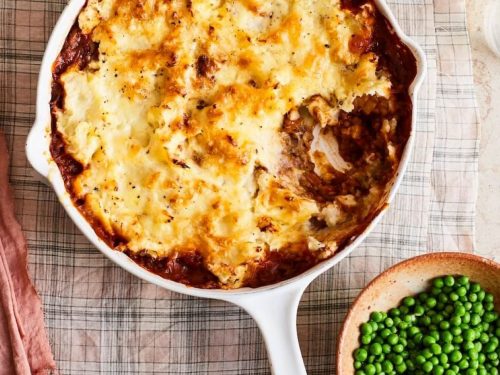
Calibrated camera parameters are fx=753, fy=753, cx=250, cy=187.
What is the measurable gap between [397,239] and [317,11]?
1191 millimetres

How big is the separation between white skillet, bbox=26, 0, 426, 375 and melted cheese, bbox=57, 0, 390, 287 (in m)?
0.07

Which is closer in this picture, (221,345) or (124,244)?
(124,244)

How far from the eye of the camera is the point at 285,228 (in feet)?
10.4

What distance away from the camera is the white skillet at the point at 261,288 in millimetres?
3055

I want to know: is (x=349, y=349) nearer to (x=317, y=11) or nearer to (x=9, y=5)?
(x=317, y=11)

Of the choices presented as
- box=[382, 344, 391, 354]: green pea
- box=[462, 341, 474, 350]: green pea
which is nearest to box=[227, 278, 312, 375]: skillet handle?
box=[382, 344, 391, 354]: green pea

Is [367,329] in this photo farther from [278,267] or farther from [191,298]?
[191,298]

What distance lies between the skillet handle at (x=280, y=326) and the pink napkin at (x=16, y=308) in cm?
98

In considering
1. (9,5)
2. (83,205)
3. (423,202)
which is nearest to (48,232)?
(83,205)

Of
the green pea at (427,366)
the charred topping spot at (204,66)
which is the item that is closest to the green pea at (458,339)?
the green pea at (427,366)

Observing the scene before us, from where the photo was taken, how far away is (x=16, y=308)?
3.47 m

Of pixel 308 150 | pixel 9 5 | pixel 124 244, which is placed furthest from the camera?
pixel 9 5

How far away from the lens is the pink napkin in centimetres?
344

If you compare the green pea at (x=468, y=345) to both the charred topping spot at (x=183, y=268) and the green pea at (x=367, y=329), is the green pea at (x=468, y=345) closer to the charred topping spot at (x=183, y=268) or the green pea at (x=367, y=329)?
the green pea at (x=367, y=329)
